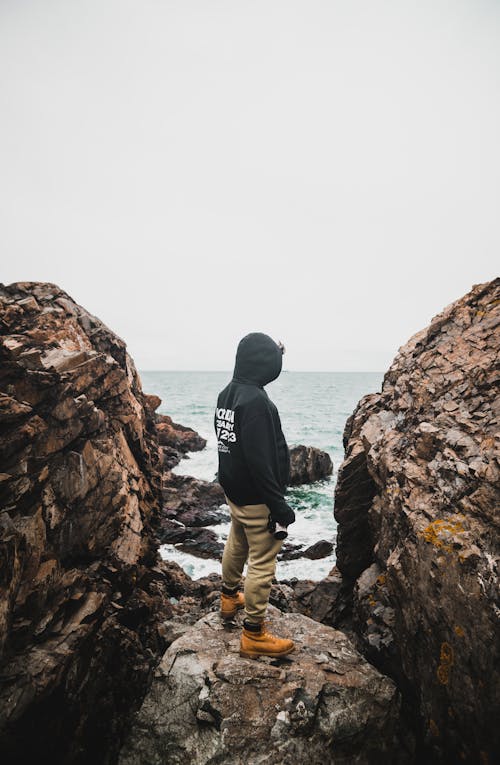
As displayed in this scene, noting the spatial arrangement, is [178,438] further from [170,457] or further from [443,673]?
[443,673]

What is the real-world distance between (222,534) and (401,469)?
1145 centimetres

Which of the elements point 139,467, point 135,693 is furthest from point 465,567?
point 139,467

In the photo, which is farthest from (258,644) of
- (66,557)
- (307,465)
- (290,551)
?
(307,465)

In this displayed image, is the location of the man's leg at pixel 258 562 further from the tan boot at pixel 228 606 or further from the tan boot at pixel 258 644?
the tan boot at pixel 228 606

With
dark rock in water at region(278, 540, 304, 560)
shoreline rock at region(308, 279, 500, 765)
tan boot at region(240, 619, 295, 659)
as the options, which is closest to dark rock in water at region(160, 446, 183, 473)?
dark rock in water at region(278, 540, 304, 560)

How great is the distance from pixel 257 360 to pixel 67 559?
440 cm

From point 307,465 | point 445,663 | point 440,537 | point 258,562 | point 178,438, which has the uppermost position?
point 440,537

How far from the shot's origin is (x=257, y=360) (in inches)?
177

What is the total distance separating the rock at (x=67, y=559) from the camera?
402cm

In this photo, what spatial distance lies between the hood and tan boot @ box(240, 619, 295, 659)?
9.53 ft

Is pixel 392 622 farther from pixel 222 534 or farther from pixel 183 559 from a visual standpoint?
pixel 222 534

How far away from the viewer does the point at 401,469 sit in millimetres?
4977

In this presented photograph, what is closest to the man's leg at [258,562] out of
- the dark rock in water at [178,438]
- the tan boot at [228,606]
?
the tan boot at [228,606]

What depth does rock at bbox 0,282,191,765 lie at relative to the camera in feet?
13.2
